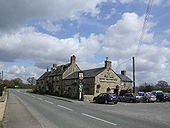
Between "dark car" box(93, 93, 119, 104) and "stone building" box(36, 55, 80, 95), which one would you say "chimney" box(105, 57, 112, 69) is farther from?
"stone building" box(36, 55, 80, 95)

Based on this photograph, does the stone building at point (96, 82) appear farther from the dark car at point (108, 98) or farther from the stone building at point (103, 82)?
the dark car at point (108, 98)

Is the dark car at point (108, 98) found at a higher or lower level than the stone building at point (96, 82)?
lower

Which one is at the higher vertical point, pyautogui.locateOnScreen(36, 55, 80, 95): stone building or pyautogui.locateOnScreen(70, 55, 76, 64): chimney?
pyautogui.locateOnScreen(70, 55, 76, 64): chimney

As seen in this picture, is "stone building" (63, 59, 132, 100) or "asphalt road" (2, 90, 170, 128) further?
"stone building" (63, 59, 132, 100)

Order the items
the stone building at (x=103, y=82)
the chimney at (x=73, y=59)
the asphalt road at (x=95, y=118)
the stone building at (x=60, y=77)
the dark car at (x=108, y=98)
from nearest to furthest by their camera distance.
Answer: the asphalt road at (x=95, y=118), the dark car at (x=108, y=98), the stone building at (x=103, y=82), the stone building at (x=60, y=77), the chimney at (x=73, y=59)

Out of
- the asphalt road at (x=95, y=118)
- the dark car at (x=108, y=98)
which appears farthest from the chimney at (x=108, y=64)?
the asphalt road at (x=95, y=118)

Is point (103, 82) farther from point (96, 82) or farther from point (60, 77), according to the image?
point (60, 77)

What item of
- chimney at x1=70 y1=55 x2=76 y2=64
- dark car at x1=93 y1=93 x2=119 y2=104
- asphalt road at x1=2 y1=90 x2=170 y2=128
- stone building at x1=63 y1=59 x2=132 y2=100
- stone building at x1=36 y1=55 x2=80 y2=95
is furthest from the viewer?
chimney at x1=70 y1=55 x2=76 y2=64

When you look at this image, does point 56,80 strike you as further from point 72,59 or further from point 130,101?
point 130,101

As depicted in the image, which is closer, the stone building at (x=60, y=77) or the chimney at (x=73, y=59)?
the stone building at (x=60, y=77)

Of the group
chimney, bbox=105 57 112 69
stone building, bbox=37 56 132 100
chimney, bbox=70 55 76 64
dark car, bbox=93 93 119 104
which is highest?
chimney, bbox=70 55 76 64

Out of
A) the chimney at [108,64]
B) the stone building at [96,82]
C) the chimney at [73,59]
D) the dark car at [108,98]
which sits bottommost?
the dark car at [108,98]

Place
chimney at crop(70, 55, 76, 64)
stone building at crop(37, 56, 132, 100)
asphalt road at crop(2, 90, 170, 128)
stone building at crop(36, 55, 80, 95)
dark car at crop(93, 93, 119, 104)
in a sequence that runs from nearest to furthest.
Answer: asphalt road at crop(2, 90, 170, 128)
dark car at crop(93, 93, 119, 104)
stone building at crop(37, 56, 132, 100)
stone building at crop(36, 55, 80, 95)
chimney at crop(70, 55, 76, 64)

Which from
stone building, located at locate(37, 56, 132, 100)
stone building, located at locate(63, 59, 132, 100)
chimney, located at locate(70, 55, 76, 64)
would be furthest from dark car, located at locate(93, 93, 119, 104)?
chimney, located at locate(70, 55, 76, 64)
